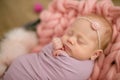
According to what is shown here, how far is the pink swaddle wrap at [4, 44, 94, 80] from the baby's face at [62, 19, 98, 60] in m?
0.03

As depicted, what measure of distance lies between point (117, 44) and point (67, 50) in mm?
211

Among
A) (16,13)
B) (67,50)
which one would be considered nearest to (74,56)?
(67,50)

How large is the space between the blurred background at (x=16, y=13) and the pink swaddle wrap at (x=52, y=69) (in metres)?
0.55

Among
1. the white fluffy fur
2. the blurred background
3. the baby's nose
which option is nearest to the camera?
the baby's nose

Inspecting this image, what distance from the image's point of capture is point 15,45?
1.29 m

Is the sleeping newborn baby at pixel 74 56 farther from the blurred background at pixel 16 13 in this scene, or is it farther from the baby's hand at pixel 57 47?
the blurred background at pixel 16 13

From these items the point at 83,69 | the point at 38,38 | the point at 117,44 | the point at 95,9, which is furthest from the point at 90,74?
the point at 38,38

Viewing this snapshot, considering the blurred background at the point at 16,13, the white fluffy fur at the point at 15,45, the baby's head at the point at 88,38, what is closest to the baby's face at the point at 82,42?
the baby's head at the point at 88,38

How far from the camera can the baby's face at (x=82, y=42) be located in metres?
1.04

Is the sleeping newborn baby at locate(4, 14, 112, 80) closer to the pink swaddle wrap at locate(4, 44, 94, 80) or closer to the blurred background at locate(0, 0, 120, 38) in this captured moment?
the pink swaddle wrap at locate(4, 44, 94, 80)

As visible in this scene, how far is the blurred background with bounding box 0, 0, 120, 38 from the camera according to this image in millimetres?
1618

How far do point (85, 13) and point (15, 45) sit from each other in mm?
391

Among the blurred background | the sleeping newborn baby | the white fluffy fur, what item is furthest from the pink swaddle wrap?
the blurred background

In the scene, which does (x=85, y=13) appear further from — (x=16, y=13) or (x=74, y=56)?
(x=16, y=13)
